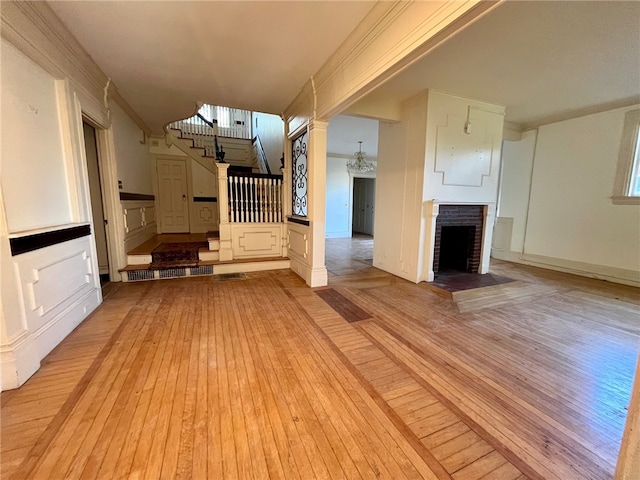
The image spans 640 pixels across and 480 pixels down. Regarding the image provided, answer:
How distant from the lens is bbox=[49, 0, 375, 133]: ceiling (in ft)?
6.79

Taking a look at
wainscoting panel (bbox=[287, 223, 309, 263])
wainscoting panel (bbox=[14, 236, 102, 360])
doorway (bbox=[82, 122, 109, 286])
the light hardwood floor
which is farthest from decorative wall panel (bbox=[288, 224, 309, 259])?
doorway (bbox=[82, 122, 109, 286])

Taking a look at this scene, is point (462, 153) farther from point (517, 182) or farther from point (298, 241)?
point (298, 241)

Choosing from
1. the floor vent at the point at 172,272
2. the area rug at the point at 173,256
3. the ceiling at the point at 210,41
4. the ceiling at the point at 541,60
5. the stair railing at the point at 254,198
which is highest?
the ceiling at the point at 541,60

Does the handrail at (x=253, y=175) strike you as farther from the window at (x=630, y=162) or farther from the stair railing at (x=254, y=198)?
the window at (x=630, y=162)

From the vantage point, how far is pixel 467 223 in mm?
4254

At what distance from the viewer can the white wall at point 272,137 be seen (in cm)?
557

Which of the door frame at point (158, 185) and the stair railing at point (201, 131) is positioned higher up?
the stair railing at point (201, 131)

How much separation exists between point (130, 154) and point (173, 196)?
175 centimetres

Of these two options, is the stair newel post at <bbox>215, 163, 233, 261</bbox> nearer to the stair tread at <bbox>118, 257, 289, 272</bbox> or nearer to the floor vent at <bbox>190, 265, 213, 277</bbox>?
the stair tread at <bbox>118, 257, 289, 272</bbox>

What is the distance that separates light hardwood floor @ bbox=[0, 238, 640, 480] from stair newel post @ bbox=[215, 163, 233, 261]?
145cm

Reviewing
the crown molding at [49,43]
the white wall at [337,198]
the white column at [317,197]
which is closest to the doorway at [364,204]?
the white wall at [337,198]

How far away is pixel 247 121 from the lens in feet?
26.1

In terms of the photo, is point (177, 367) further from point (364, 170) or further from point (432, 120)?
point (364, 170)

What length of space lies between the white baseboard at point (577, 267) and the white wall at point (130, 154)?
7.52 m
